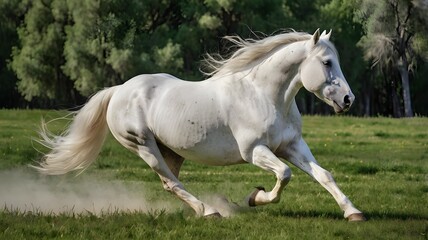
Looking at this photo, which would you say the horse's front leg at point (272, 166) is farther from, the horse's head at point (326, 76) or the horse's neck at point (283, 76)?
the horse's head at point (326, 76)

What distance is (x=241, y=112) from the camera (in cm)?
962

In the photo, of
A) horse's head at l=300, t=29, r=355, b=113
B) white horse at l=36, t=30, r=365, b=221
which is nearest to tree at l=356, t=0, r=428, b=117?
white horse at l=36, t=30, r=365, b=221

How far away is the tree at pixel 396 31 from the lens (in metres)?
48.7

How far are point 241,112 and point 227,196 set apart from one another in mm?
3008

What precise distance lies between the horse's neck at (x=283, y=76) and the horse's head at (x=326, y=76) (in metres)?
0.16

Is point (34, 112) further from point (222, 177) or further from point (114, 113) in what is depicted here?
point (114, 113)

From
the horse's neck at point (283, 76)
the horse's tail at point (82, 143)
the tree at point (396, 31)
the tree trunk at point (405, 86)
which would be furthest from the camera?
the tree trunk at point (405, 86)

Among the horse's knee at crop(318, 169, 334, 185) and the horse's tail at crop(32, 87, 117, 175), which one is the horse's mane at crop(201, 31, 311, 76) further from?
the horse's tail at crop(32, 87, 117, 175)

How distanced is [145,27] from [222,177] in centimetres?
4091

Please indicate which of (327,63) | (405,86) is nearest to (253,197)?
(327,63)

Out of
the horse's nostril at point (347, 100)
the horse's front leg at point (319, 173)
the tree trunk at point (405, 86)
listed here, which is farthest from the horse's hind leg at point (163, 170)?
the tree trunk at point (405, 86)

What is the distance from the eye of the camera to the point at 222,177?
15734 millimetres

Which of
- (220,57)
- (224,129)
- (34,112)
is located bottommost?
(34,112)

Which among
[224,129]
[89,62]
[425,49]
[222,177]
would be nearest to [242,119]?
[224,129]
